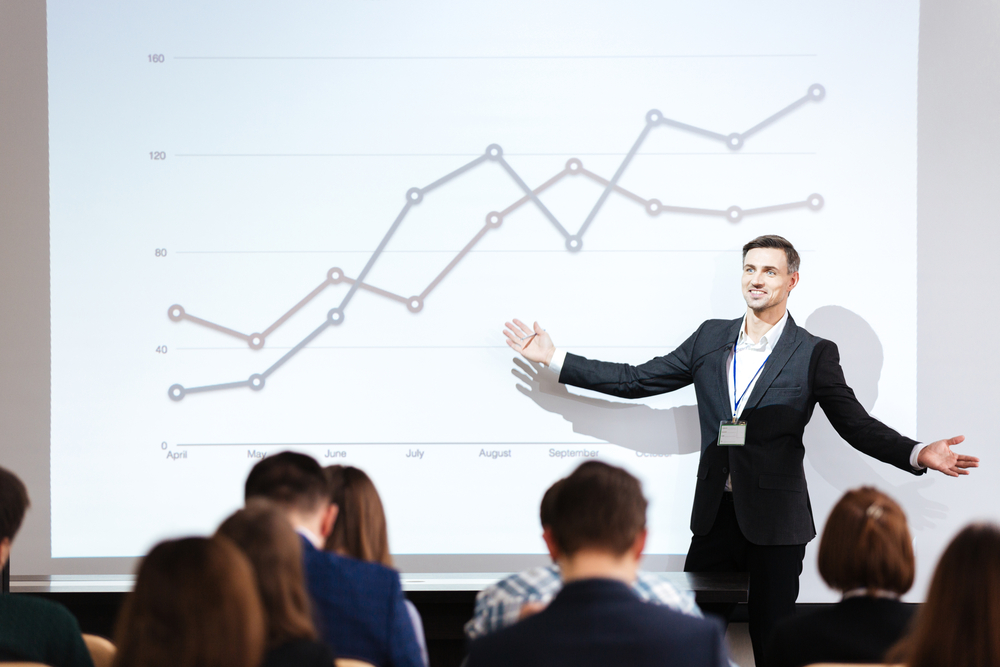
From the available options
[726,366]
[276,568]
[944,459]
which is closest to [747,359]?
[726,366]

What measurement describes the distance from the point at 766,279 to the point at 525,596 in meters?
1.84

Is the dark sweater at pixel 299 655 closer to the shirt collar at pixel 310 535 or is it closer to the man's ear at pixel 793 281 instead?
the shirt collar at pixel 310 535

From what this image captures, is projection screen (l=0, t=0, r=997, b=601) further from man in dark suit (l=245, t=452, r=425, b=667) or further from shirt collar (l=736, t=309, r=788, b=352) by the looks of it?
man in dark suit (l=245, t=452, r=425, b=667)

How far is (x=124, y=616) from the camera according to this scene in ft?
3.41

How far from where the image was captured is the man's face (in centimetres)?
→ 294

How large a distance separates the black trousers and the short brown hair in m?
1.41

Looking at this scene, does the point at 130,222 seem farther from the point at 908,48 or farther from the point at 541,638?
the point at 908,48

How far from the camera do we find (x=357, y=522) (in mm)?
1759

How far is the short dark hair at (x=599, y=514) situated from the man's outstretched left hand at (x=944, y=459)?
1888mm

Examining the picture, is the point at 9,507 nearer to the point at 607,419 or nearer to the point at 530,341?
the point at 530,341

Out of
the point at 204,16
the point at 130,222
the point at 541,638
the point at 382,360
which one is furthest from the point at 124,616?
the point at 204,16

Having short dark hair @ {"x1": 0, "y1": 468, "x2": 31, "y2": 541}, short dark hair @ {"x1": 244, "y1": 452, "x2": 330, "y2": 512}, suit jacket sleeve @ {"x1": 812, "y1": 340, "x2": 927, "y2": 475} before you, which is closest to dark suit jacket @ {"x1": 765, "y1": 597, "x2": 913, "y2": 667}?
short dark hair @ {"x1": 244, "y1": 452, "x2": 330, "y2": 512}

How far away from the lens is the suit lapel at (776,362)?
9.53 feet

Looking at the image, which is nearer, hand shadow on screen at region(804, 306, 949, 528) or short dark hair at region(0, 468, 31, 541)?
short dark hair at region(0, 468, 31, 541)
